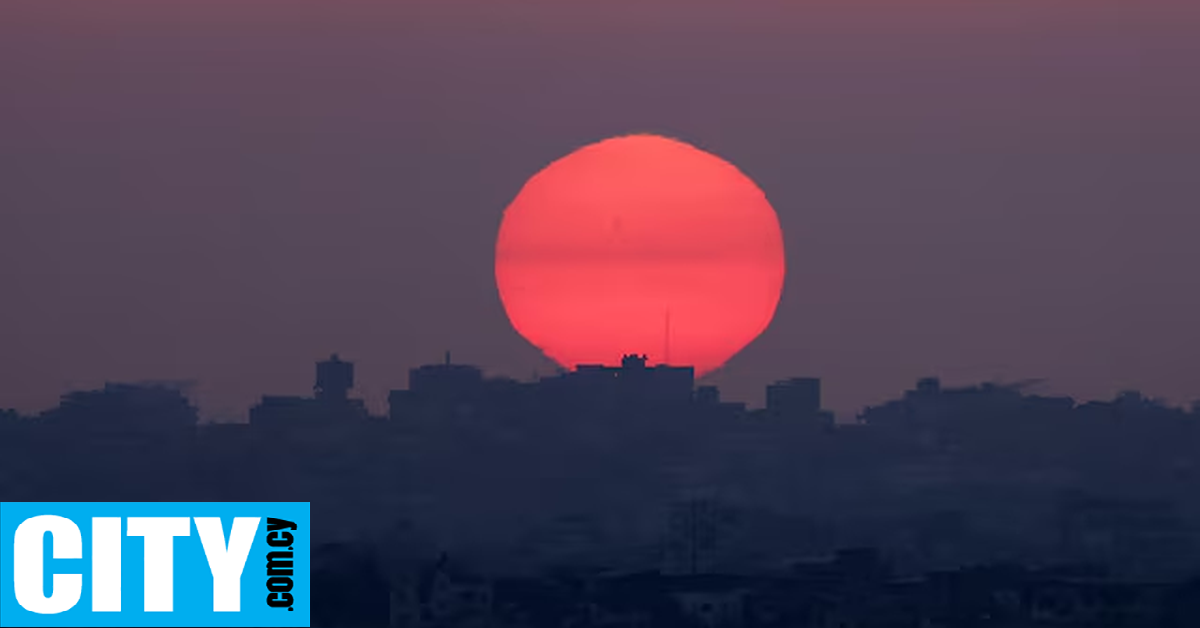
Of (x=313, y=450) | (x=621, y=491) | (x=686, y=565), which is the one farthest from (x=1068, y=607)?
(x=313, y=450)

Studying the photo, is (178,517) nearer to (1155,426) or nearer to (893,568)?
(893,568)

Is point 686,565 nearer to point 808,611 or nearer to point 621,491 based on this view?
point 808,611

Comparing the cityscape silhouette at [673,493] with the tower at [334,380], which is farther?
the tower at [334,380]

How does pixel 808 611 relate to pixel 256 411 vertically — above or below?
below

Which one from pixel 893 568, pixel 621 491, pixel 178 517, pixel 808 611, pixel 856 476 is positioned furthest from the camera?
pixel 856 476

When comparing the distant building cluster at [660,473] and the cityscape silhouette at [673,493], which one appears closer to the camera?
the cityscape silhouette at [673,493]

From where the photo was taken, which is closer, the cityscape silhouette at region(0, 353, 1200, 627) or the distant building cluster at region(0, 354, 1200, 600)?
the cityscape silhouette at region(0, 353, 1200, 627)

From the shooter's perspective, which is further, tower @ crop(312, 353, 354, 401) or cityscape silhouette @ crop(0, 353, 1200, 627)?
tower @ crop(312, 353, 354, 401)

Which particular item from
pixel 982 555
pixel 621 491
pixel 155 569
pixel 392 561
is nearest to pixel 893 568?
pixel 982 555

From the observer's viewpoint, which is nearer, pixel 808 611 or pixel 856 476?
pixel 808 611

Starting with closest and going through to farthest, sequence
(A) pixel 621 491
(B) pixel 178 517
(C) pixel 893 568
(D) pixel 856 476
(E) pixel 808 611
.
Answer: (B) pixel 178 517 < (E) pixel 808 611 < (C) pixel 893 568 < (A) pixel 621 491 < (D) pixel 856 476
